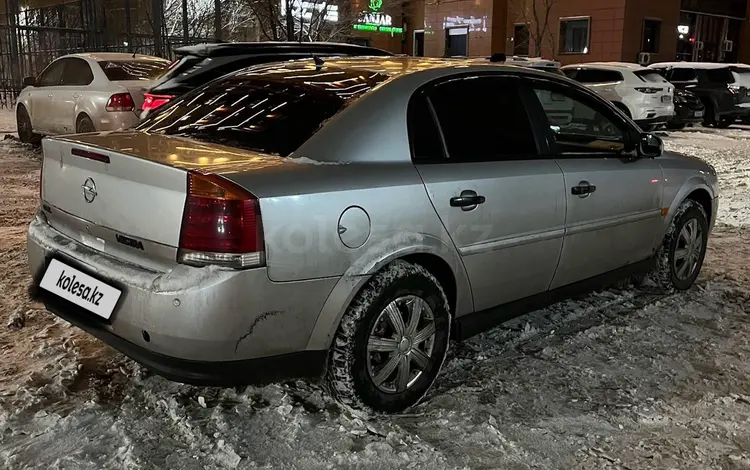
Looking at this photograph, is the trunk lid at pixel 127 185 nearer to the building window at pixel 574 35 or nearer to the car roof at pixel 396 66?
the car roof at pixel 396 66

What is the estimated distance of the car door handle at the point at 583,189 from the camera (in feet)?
12.9

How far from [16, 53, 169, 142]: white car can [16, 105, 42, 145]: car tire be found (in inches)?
10.7

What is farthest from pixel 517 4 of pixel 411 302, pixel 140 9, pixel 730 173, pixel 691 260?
pixel 411 302

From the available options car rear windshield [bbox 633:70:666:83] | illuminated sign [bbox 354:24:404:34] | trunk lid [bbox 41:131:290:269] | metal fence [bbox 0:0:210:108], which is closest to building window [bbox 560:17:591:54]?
illuminated sign [bbox 354:24:404:34]

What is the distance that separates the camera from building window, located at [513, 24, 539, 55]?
3100 centimetres

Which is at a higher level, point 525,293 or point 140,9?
point 140,9

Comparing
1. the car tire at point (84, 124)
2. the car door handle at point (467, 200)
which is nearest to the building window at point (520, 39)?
the car tire at point (84, 124)

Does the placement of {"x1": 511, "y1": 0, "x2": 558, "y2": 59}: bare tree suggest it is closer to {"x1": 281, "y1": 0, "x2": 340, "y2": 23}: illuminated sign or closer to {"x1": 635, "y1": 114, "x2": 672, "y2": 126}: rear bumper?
{"x1": 281, "y1": 0, "x2": 340, "y2": 23}: illuminated sign

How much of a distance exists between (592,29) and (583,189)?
2579 cm

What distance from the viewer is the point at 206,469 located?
276 centimetres

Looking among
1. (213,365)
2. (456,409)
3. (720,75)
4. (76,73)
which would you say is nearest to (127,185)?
(213,365)

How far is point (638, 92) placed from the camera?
15641 millimetres

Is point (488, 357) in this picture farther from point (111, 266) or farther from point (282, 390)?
point (111, 266)

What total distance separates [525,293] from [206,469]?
1882mm
